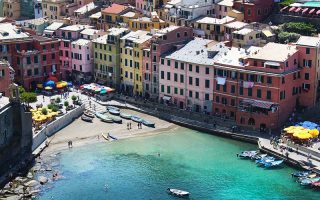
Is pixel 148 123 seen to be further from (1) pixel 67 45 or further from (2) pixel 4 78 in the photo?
(1) pixel 67 45

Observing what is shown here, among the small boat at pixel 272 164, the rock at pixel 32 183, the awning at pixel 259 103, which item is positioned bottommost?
the rock at pixel 32 183

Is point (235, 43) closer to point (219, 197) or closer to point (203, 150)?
point (203, 150)

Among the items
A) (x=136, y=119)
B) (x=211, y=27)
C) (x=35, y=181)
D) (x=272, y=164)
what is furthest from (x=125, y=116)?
(x=272, y=164)

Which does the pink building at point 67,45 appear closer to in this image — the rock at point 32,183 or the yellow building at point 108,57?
the yellow building at point 108,57

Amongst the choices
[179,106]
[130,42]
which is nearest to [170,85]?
[179,106]

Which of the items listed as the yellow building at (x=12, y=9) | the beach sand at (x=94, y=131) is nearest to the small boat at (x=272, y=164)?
the beach sand at (x=94, y=131)

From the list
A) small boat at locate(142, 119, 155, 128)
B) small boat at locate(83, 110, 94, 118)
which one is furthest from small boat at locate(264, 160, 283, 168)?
small boat at locate(83, 110, 94, 118)

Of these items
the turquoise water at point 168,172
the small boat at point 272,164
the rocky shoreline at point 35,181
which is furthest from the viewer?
the small boat at point 272,164
